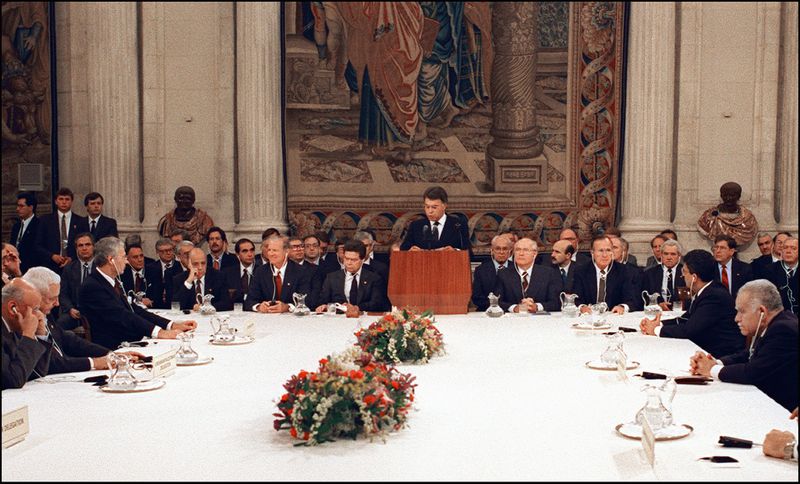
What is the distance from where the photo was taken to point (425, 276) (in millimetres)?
8125

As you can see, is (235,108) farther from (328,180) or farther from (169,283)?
(169,283)

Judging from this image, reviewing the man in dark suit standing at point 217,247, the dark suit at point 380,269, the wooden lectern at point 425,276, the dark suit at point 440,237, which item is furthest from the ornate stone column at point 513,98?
the wooden lectern at point 425,276

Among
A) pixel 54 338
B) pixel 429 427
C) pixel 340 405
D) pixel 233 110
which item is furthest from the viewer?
pixel 233 110

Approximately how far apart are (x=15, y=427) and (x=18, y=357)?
1.12 meters

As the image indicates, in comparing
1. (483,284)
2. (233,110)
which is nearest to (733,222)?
(483,284)

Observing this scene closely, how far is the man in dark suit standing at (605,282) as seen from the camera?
8.90 metres

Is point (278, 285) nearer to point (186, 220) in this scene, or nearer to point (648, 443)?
point (186, 220)

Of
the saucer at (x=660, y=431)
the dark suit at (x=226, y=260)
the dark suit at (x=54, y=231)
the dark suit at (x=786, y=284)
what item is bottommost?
the dark suit at (x=786, y=284)

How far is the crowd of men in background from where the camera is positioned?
17.2ft

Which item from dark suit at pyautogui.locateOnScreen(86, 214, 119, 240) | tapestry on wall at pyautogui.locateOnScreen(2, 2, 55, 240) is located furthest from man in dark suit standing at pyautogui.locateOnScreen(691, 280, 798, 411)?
tapestry on wall at pyautogui.locateOnScreen(2, 2, 55, 240)

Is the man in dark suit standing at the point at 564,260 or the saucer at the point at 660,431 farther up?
the man in dark suit standing at the point at 564,260

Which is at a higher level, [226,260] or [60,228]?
[60,228]

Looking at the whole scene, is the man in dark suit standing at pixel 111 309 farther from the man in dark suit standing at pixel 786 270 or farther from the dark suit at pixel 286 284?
the man in dark suit standing at pixel 786 270

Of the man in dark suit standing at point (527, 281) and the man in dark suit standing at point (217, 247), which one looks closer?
the man in dark suit standing at point (527, 281)
